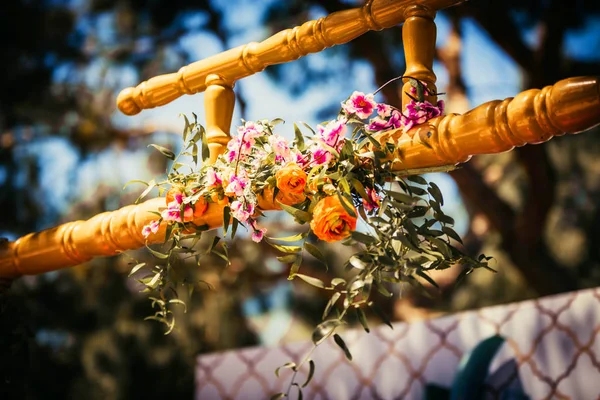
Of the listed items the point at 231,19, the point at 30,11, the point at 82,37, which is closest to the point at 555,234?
the point at 231,19

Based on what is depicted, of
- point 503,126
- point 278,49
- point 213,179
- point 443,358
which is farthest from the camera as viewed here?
point 443,358

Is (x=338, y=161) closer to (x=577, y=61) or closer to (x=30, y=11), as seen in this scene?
(x=577, y=61)

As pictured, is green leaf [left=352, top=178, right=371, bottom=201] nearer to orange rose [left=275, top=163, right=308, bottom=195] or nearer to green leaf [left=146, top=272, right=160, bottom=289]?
orange rose [left=275, top=163, right=308, bottom=195]

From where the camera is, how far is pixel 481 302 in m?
4.37

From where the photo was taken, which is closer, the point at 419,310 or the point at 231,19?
the point at 419,310

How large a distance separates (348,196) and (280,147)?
170mm

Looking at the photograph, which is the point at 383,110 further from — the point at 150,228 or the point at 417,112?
the point at 150,228

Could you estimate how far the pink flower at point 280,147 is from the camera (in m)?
Answer: 1.06

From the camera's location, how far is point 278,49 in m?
1.24

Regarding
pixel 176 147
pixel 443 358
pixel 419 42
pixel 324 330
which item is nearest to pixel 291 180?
pixel 324 330

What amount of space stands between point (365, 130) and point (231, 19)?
337 cm

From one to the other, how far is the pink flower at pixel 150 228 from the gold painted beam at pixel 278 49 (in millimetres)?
326

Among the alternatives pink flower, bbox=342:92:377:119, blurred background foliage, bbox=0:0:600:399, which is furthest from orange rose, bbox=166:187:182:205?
blurred background foliage, bbox=0:0:600:399

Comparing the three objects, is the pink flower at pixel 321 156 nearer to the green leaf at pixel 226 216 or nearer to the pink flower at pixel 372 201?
the pink flower at pixel 372 201
